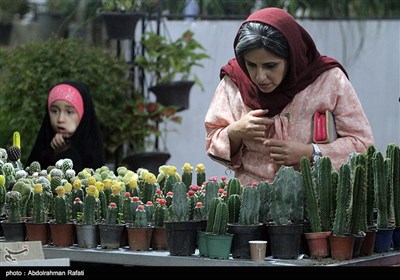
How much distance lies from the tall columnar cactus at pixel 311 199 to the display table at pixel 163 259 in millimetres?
120

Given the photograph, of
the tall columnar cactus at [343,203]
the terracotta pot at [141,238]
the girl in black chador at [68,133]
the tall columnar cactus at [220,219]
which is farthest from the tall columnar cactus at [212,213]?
the girl in black chador at [68,133]

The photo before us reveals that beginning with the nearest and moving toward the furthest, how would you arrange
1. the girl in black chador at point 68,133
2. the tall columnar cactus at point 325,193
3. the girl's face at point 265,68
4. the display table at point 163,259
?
the display table at point 163,259, the tall columnar cactus at point 325,193, the girl's face at point 265,68, the girl in black chador at point 68,133

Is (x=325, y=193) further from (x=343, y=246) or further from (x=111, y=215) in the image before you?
(x=111, y=215)

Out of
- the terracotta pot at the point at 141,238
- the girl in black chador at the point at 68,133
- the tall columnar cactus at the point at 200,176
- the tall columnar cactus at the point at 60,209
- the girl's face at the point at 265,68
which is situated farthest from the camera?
the girl in black chador at the point at 68,133

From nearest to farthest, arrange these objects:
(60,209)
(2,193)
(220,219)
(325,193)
Result: 1. (220,219)
2. (325,193)
3. (60,209)
4. (2,193)

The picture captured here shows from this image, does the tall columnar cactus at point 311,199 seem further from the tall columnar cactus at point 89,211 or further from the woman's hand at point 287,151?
the tall columnar cactus at point 89,211

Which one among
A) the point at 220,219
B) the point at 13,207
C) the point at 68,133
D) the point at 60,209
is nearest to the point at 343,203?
the point at 220,219

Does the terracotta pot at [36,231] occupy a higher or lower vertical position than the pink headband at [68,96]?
lower

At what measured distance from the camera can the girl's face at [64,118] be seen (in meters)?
6.76

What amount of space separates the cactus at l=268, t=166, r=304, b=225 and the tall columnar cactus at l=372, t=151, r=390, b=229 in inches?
10.8

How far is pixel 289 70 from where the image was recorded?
4.52m

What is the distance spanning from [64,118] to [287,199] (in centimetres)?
310

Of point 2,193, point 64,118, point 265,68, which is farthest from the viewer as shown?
point 64,118

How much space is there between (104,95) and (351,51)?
1954mm
